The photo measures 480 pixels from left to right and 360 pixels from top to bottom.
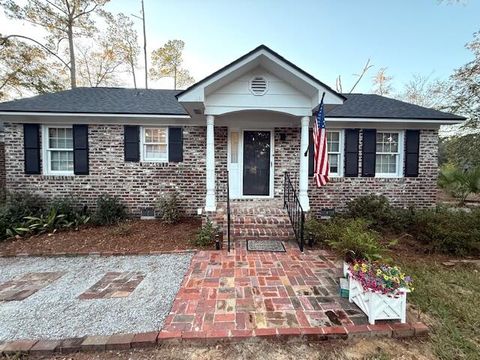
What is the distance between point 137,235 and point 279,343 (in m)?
4.23

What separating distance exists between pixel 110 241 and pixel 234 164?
148 inches

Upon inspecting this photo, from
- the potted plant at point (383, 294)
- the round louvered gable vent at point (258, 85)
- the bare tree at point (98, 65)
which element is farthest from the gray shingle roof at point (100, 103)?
the bare tree at point (98, 65)

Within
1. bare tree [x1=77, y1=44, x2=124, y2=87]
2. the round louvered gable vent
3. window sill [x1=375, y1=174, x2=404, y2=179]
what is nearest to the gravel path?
the round louvered gable vent

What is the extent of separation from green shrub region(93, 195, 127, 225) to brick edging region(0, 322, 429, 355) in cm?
419

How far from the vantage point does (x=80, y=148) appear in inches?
260

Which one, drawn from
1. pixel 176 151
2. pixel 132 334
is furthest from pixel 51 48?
pixel 132 334

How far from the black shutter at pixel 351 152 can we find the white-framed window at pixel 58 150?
8.39 m

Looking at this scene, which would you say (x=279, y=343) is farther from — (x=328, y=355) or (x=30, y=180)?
(x=30, y=180)

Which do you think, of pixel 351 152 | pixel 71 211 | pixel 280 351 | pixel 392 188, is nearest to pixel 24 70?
pixel 71 211

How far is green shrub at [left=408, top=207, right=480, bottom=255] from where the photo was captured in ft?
14.6

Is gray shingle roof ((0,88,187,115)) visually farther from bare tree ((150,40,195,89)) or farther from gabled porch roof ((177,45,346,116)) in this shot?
bare tree ((150,40,195,89))

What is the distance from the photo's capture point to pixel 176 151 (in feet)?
22.2

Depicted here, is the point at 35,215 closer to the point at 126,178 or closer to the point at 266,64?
the point at 126,178

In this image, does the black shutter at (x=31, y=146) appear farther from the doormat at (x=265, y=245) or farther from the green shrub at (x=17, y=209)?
the doormat at (x=265, y=245)
